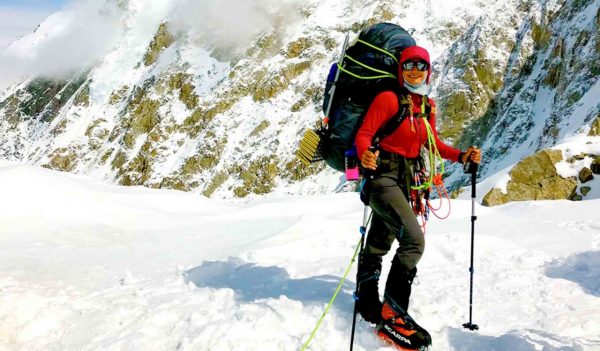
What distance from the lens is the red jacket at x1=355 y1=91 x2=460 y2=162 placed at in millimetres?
4953

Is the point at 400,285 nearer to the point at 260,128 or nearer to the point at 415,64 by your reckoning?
the point at 415,64

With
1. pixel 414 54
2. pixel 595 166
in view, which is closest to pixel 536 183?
pixel 595 166

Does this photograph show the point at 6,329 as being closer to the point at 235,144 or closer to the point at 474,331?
the point at 474,331

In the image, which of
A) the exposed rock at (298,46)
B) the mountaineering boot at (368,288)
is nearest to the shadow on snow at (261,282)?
the mountaineering boot at (368,288)

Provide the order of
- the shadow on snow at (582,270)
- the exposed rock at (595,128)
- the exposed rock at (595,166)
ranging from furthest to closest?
the exposed rock at (595,128) → the exposed rock at (595,166) → the shadow on snow at (582,270)

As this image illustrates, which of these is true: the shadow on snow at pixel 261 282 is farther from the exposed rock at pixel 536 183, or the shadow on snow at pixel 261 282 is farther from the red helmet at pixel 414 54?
the exposed rock at pixel 536 183

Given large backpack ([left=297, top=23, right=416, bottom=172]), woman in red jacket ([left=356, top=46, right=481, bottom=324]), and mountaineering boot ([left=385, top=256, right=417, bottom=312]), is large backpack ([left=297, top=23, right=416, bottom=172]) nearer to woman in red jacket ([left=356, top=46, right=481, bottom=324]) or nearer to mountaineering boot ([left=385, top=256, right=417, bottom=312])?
woman in red jacket ([left=356, top=46, right=481, bottom=324])

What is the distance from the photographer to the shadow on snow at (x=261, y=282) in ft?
19.9

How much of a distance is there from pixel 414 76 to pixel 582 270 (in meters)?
4.18

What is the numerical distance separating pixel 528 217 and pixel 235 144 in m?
120

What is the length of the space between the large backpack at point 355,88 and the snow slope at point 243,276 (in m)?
1.80

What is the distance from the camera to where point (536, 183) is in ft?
58.3

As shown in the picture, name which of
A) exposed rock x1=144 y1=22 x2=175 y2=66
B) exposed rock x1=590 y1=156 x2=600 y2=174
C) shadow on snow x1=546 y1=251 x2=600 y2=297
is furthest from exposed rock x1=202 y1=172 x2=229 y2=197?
shadow on snow x1=546 y1=251 x2=600 y2=297

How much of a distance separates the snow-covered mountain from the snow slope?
93.9ft
